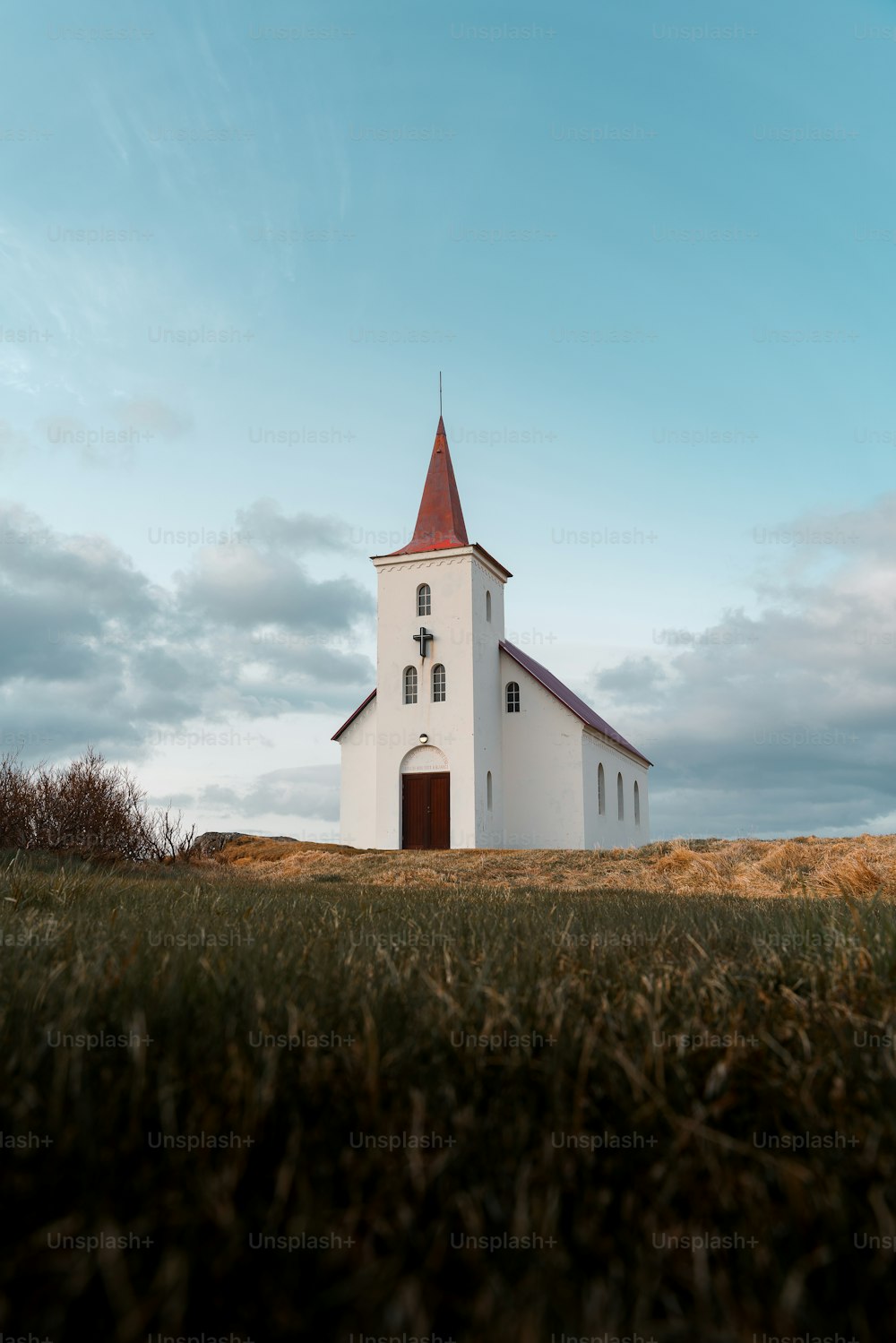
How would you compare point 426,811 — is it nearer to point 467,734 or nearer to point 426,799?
point 426,799

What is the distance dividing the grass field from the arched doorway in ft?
81.4

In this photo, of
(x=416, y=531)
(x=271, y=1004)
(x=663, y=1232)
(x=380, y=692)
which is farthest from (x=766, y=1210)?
(x=416, y=531)

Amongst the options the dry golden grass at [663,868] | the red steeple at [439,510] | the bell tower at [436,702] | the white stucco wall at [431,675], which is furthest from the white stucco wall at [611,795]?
the dry golden grass at [663,868]

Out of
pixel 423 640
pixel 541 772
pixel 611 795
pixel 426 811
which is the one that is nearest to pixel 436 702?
pixel 423 640

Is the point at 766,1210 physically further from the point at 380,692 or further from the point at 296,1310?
the point at 380,692

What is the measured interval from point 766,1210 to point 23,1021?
196cm

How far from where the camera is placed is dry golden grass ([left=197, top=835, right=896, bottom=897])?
9875mm

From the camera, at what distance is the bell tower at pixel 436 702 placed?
2827 centimetres

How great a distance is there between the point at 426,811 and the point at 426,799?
353mm

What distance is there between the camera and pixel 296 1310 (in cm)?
162

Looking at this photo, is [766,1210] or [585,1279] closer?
[585,1279]

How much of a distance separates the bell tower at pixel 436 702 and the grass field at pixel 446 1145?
24.6 meters

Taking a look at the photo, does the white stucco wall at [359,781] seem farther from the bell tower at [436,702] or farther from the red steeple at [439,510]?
the red steeple at [439,510]

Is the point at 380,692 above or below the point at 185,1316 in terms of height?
above
